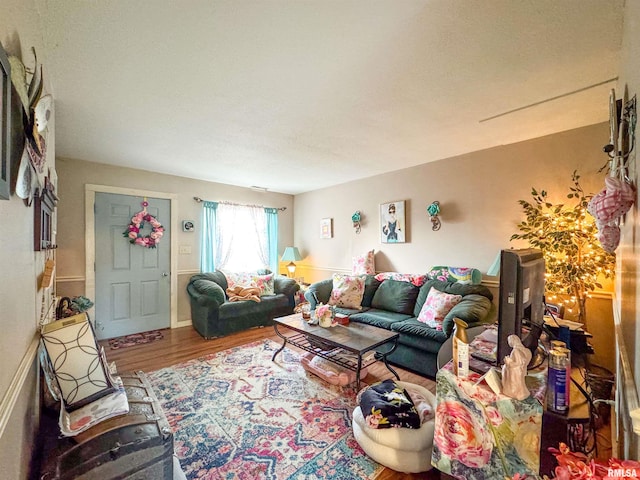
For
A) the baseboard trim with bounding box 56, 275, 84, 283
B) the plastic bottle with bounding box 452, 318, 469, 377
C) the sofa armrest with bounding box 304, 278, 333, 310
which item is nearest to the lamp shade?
the sofa armrest with bounding box 304, 278, 333, 310

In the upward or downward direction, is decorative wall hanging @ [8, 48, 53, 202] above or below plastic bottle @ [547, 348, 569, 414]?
above

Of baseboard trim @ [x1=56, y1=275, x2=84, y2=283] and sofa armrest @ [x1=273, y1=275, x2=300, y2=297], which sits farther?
sofa armrest @ [x1=273, y1=275, x2=300, y2=297]

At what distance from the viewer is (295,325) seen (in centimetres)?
267

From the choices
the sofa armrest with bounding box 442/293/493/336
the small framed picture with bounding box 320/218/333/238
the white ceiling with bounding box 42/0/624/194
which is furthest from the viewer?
the small framed picture with bounding box 320/218/333/238

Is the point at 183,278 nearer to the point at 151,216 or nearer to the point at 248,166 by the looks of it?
the point at 151,216

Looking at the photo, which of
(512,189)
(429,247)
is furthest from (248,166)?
(512,189)

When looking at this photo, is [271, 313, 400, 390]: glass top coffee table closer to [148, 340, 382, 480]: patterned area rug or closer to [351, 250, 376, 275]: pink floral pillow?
[148, 340, 382, 480]: patterned area rug

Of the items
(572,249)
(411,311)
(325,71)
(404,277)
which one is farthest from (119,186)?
(572,249)

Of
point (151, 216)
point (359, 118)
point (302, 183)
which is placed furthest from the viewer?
point (302, 183)

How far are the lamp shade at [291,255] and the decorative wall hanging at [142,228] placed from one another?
208cm

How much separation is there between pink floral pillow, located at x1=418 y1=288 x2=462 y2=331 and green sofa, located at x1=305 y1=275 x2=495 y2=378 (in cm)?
7

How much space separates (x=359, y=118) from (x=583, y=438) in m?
2.28

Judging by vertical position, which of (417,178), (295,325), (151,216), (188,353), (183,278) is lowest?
(188,353)

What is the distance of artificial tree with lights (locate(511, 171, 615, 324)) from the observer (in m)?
Answer: 2.20
